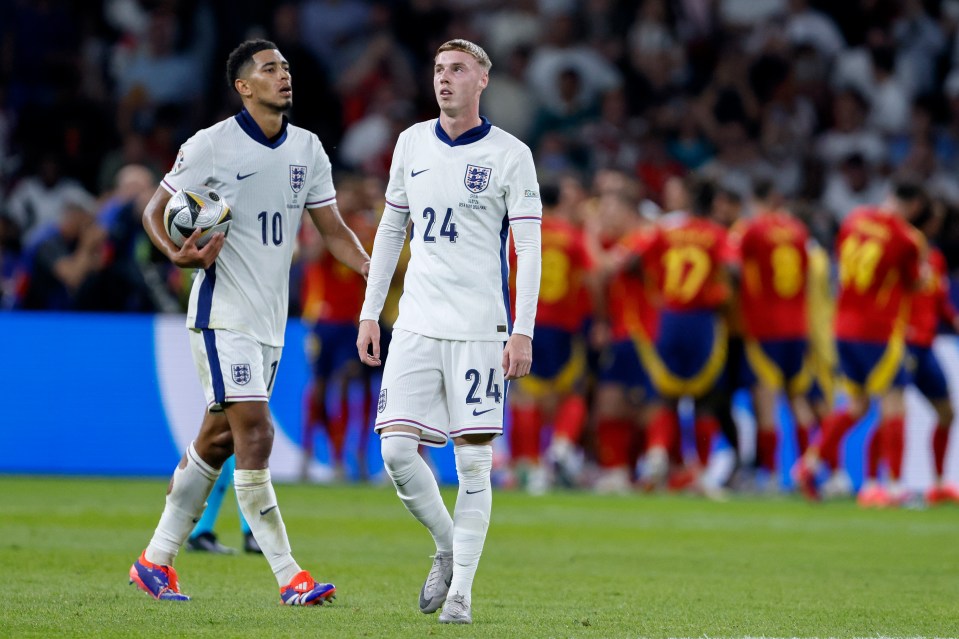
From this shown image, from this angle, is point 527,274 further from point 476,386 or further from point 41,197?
point 41,197

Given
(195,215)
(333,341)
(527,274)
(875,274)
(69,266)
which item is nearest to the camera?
(527,274)

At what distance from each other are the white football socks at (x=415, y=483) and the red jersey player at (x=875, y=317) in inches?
311

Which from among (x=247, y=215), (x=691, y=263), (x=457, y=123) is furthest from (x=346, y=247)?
(x=691, y=263)

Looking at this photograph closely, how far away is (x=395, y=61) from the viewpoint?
20219 mm

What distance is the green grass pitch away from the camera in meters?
6.34

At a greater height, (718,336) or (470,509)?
(718,336)

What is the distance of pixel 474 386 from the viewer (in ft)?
21.5

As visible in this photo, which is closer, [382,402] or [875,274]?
[382,402]

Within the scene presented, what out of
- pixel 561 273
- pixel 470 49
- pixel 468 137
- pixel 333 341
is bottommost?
pixel 333 341

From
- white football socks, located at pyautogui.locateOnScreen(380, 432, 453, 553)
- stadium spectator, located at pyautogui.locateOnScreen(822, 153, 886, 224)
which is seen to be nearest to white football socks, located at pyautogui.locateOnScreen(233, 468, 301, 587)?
white football socks, located at pyautogui.locateOnScreen(380, 432, 453, 553)

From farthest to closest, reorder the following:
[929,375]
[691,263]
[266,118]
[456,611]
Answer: [691,263], [929,375], [266,118], [456,611]

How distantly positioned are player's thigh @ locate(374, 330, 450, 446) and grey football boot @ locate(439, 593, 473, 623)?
2.26 feet

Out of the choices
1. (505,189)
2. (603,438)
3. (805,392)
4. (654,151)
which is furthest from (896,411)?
(505,189)

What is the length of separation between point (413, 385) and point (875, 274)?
27.2 ft
